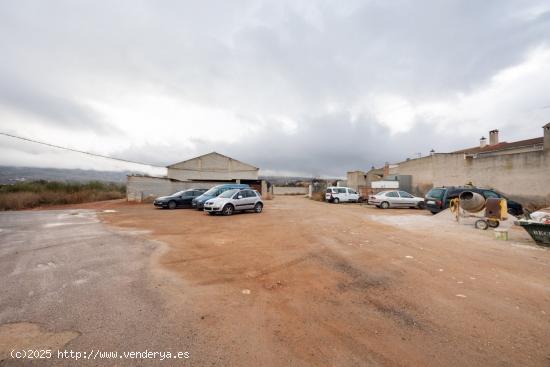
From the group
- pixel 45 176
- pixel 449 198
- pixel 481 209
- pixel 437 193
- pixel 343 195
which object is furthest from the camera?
pixel 45 176

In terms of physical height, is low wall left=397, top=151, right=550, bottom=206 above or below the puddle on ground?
above

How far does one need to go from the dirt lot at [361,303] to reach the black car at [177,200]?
12479mm

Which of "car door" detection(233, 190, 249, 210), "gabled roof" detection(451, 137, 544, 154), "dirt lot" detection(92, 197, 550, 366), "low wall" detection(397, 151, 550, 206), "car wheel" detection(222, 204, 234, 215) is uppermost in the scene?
"gabled roof" detection(451, 137, 544, 154)

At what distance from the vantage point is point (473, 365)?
242 centimetres

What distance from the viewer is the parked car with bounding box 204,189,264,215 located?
14.3 meters

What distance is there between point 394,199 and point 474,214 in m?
9.08

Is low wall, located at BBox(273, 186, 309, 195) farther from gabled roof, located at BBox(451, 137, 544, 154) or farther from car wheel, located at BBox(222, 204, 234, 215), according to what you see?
car wheel, located at BBox(222, 204, 234, 215)

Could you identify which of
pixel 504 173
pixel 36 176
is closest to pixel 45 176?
pixel 36 176

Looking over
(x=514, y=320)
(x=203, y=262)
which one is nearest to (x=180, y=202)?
(x=203, y=262)

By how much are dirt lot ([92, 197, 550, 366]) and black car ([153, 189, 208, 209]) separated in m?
12.5

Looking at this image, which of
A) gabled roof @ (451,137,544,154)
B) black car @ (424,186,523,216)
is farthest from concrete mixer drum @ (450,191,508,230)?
gabled roof @ (451,137,544,154)

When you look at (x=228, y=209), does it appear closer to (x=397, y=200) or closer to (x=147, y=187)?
(x=397, y=200)

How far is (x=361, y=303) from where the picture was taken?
12.2ft

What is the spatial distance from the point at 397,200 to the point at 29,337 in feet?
69.7
